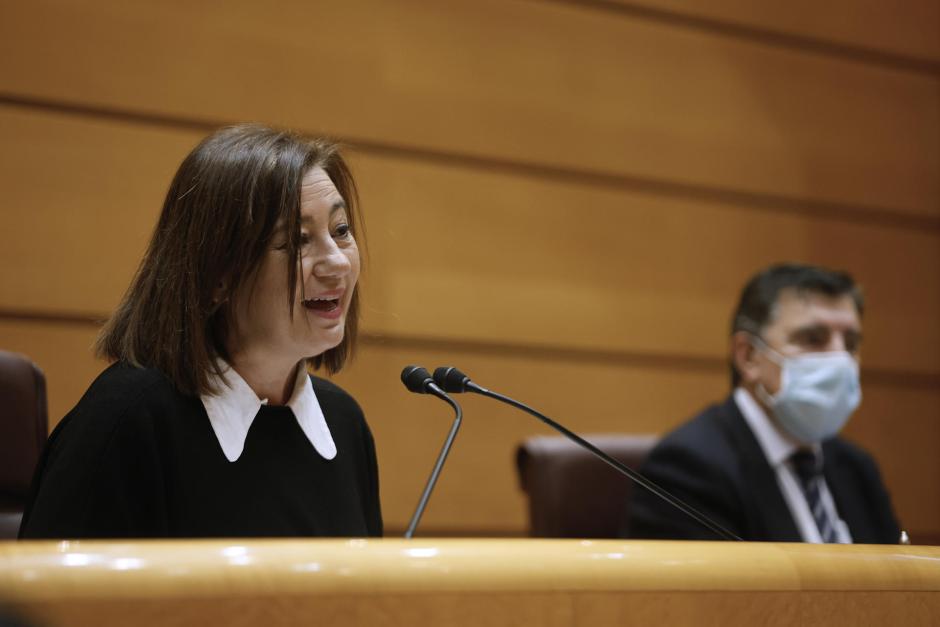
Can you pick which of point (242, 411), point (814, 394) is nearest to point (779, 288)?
point (814, 394)

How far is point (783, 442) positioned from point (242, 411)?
1582 mm

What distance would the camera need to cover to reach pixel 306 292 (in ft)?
5.56

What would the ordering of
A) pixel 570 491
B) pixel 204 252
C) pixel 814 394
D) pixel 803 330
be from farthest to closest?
pixel 803 330, pixel 814 394, pixel 570 491, pixel 204 252

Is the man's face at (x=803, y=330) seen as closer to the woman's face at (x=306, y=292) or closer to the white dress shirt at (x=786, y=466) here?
the white dress shirt at (x=786, y=466)

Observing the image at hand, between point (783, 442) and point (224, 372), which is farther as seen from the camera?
point (783, 442)

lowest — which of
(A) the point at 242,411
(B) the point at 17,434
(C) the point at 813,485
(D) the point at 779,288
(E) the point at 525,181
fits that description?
(C) the point at 813,485

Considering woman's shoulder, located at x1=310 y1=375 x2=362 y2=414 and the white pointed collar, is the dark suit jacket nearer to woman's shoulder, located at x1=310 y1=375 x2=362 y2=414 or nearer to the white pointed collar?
woman's shoulder, located at x1=310 y1=375 x2=362 y2=414

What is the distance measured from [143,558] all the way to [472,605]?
291mm

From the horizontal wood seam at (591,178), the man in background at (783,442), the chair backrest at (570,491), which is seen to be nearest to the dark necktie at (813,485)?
the man in background at (783,442)

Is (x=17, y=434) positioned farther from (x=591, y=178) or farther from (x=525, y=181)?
(x=591, y=178)

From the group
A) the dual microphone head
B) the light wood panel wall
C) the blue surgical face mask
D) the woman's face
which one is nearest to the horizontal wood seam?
the light wood panel wall

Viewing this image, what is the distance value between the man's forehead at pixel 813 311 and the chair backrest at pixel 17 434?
1825mm

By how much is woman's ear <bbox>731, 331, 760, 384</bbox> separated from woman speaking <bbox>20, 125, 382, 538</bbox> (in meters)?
1.41

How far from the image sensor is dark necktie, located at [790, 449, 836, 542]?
8.86 ft
